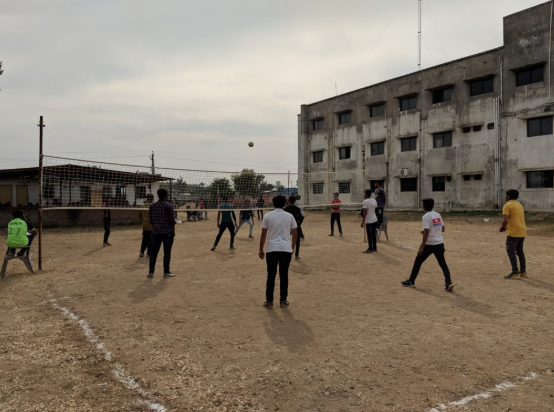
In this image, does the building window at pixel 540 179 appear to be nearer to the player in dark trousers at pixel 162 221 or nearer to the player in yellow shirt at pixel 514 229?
the player in yellow shirt at pixel 514 229

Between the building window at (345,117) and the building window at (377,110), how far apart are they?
2.29m

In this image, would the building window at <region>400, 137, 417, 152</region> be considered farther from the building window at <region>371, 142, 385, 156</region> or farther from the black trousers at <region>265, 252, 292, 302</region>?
the black trousers at <region>265, 252, 292, 302</region>

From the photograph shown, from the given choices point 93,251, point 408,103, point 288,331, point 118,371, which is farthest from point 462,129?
point 118,371

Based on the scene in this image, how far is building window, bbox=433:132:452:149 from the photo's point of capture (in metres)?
26.7

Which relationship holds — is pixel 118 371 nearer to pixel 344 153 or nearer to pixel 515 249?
pixel 515 249

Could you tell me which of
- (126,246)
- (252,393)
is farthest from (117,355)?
(126,246)

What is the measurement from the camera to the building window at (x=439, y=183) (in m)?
26.9

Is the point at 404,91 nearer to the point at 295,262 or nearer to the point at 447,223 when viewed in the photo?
the point at 447,223

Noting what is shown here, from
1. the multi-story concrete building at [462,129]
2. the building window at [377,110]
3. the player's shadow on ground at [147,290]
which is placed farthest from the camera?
the building window at [377,110]

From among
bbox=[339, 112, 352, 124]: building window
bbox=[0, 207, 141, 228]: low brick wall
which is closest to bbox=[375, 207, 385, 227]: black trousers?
bbox=[0, 207, 141, 228]: low brick wall

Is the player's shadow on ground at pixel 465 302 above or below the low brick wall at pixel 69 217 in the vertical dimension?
below

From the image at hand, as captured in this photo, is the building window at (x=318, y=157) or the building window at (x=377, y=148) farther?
the building window at (x=318, y=157)

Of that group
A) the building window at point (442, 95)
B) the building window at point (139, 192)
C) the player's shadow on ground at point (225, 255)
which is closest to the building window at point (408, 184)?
the building window at point (442, 95)

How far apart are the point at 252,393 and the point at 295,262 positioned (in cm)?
657
